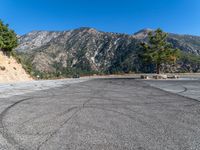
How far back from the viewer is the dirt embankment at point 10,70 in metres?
39.8

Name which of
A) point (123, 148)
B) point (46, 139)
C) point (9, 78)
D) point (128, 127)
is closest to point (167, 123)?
point (128, 127)

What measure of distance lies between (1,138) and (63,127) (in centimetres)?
162

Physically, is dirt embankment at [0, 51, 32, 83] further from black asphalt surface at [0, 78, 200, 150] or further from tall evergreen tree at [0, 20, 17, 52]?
black asphalt surface at [0, 78, 200, 150]

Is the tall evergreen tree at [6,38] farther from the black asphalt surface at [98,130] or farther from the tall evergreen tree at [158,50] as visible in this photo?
the black asphalt surface at [98,130]

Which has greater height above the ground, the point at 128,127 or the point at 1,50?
the point at 1,50

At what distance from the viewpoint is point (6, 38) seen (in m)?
45.6

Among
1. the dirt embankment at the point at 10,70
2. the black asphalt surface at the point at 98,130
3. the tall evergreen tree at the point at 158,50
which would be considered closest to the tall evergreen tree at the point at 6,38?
the dirt embankment at the point at 10,70

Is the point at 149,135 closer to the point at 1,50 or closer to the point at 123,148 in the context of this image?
the point at 123,148

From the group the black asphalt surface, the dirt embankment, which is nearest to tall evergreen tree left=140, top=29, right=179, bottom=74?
the dirt embankment

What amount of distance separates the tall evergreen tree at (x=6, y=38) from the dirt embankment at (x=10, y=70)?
1.82m

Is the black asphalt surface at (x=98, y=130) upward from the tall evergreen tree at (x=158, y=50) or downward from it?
downward

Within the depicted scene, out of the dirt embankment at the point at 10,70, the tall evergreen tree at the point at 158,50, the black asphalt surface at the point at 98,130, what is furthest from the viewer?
the tall evergreen tree at the point at 158,50

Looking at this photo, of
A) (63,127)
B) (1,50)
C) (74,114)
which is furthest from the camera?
(1,50)

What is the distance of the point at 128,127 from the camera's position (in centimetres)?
609
